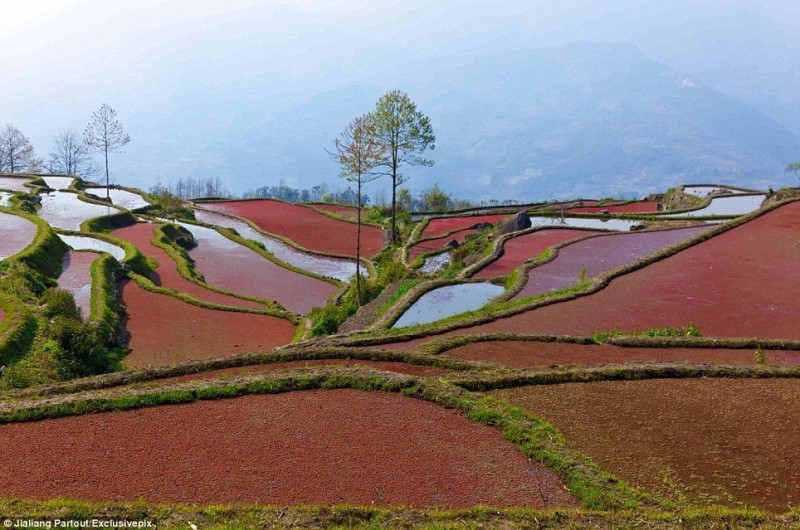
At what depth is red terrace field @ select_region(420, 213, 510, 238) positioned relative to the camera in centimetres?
4847

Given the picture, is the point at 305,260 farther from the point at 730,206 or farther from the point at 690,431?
the point at 730,206

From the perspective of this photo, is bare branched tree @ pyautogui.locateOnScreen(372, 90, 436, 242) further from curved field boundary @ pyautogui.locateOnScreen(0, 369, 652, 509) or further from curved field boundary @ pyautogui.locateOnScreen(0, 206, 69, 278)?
curved field boundary @ pyautogui.locateOnScreen(0, 369, 652, 509)

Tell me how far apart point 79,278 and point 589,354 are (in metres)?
21.6

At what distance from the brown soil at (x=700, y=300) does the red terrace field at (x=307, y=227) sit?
23.9 m

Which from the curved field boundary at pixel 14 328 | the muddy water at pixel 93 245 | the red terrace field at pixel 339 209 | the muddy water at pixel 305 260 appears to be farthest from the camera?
the red terrace field at pixel 339 209

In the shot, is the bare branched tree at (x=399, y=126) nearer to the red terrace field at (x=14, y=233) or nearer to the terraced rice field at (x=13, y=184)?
the red terrace field at (x=14, y=233)

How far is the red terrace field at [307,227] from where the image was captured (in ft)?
153

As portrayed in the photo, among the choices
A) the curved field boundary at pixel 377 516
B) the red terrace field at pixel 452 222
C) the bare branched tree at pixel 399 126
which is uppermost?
the bare branched tree at pixel 399 126

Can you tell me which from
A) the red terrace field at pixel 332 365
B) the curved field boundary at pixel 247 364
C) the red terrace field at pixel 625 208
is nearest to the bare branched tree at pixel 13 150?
the red terrace field at pixel 625 208

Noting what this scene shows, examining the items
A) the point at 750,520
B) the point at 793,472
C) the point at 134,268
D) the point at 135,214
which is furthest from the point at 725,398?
the point at 135,214

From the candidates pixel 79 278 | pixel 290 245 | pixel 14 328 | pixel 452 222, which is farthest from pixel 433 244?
pixel 14 328

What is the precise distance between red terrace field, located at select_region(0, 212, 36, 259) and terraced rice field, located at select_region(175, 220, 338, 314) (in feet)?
28.3

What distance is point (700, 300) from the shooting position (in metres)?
20.4

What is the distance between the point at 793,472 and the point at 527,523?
191 inches
